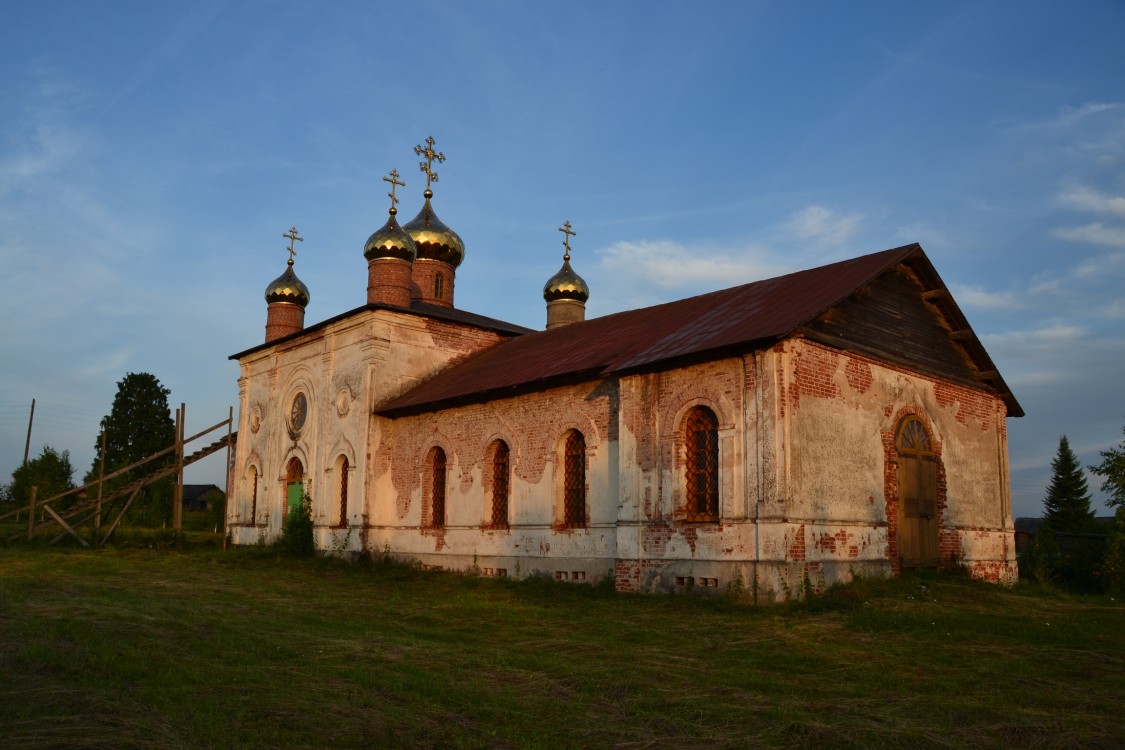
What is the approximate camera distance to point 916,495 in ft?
47.7

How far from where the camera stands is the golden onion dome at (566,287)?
1019 inches

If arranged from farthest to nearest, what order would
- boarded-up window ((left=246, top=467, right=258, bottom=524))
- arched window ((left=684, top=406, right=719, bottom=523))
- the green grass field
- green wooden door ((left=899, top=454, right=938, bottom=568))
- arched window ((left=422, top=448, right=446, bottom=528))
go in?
1. boarded-up window ((left=246, top=467, right=258, bottom=524))
2. arched window ((left=422, top=448, right=446, bottom=528))
3. green wooden door ((left=899, top=454, right=938, bottom=568))
4. arched window ((left=684, top=406, right=719, bottom=523))
5. the green grass field

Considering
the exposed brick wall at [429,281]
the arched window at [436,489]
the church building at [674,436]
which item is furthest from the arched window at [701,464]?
the exposed brick wall at [429,281]

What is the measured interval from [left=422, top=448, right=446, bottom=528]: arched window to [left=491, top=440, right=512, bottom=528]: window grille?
189 cm

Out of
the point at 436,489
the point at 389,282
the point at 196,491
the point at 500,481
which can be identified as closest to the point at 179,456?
the point at 389,282

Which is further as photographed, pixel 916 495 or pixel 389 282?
pixel 389 282

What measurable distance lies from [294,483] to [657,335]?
1157cm

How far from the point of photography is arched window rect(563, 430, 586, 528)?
51.3ft

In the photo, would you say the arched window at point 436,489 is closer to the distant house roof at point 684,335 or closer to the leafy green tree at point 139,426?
the distant house roof at point 684,335

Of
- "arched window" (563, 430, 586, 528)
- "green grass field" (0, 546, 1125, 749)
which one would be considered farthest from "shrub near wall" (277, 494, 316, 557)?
"arched window" (563, 430, 586, 528)

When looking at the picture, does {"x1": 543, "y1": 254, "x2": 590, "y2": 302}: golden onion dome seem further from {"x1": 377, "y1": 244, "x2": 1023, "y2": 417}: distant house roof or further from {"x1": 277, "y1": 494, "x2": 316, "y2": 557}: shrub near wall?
{"x1": 277, "y1": 494, "x2": 316, "y2": 557}: shrub near wall

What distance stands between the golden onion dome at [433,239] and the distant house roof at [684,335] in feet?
18.9

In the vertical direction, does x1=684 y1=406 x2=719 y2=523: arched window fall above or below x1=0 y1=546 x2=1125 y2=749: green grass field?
above

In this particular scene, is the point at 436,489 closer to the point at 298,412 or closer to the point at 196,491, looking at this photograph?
the point at 298,412
